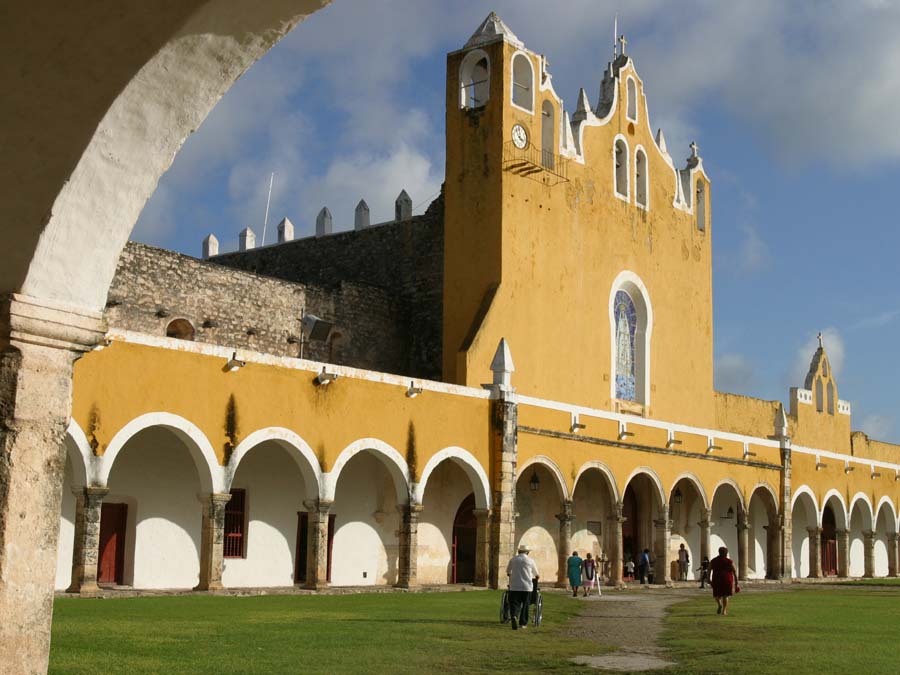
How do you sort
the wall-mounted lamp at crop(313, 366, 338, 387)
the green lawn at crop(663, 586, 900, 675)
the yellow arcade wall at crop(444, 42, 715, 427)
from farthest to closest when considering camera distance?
the yellow arcade wall at crop(444, 42, 715, 427)
the wall-mounted lamp at crop(313, 366, 338, 387)
the green lawn at crop(663, 586, 900, 675)

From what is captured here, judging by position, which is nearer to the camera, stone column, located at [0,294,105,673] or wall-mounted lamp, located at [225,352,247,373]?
stone column, located at [0,294,105,673]

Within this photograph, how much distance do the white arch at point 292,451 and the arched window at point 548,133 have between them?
1007cm

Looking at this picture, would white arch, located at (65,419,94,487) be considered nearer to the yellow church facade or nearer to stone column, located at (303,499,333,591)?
the yellow church facade

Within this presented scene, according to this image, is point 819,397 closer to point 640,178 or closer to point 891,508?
point 891,508

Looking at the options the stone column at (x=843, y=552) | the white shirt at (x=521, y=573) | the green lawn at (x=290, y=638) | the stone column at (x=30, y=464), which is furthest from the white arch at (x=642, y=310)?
the stone column at (x=30, y=464)

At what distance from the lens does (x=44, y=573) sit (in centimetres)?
496

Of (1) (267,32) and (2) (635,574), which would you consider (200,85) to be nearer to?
(1) (267,32)

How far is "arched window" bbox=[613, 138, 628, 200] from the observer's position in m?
30.1

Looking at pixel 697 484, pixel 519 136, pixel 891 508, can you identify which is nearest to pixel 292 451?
pixel 519 136

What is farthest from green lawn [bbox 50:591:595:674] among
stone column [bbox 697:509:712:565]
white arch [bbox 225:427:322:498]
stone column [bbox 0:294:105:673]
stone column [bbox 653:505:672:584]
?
stone column [bbox 697:509:712:565]

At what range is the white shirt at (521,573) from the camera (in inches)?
533

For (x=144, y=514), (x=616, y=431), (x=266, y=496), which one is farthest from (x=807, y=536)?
(x=144, y=514)

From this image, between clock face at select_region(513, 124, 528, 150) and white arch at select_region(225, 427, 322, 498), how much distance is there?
9.31 metres

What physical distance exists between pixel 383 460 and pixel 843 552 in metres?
20.5
